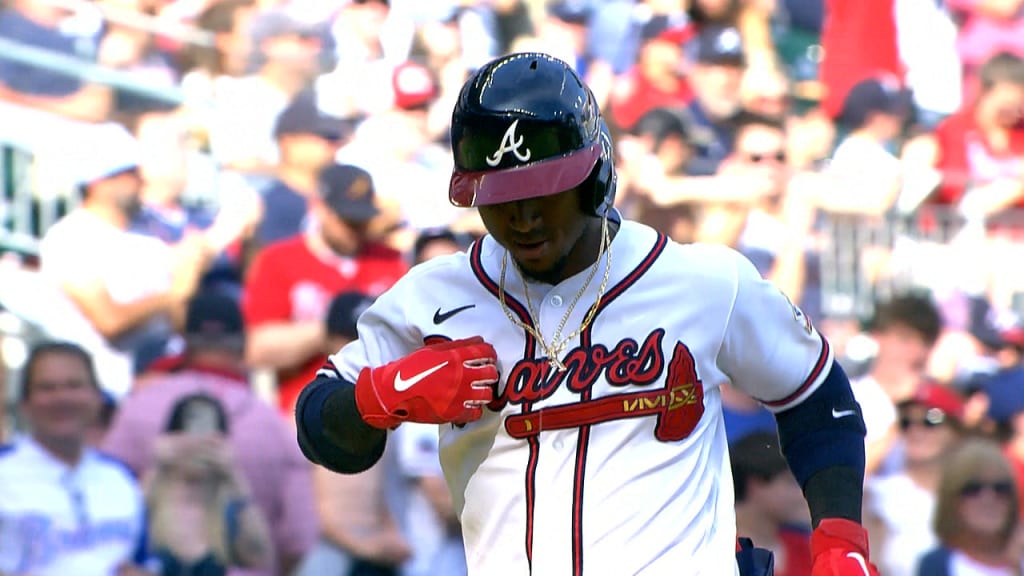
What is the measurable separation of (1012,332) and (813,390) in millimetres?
4579

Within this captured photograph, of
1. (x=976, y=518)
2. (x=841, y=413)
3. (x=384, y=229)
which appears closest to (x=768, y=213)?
(x=976, y=518)

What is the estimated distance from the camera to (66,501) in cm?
576

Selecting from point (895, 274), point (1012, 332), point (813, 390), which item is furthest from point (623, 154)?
point (813, 390)

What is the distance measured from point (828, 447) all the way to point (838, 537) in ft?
0.66

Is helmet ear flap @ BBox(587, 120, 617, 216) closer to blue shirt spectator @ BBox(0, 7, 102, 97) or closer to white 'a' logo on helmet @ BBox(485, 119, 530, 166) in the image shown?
white 'a' logo on helmet @ BBox(485, 119, 530, 166)

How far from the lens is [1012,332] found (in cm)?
736

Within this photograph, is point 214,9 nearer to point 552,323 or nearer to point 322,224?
point 322,224

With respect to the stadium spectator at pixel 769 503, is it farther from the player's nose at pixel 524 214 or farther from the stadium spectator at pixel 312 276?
the player's nose at pixel 524 214

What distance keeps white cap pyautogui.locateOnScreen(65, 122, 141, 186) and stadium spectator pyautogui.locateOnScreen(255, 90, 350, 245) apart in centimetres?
55

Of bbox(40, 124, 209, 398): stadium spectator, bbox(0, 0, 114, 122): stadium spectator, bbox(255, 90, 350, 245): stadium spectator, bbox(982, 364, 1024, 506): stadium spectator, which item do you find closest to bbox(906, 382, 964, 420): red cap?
bbox(982, 364, 1024, 506): stadium spectator

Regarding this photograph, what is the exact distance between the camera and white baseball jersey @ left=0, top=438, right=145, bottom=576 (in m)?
5.73

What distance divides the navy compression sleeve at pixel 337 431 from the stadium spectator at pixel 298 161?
3.27 metres

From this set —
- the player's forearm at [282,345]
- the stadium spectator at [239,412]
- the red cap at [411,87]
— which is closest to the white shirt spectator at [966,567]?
the stadium spectator at [239,412]

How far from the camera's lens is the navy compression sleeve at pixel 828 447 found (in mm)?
3020
